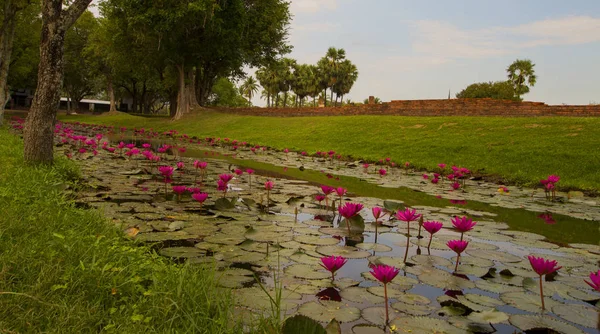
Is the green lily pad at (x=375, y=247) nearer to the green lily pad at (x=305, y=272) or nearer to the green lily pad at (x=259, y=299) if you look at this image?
the green lily pad at (x=305, y=272)

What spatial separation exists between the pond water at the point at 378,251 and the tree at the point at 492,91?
54.2 meters

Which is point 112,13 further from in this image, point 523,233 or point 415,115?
point 523,233

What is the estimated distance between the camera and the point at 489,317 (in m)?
2.61

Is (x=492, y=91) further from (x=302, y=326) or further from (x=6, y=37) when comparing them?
(x=302, y=326)

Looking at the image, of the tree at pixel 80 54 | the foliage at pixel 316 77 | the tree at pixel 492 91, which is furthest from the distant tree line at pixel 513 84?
the tree at pixel 80 54

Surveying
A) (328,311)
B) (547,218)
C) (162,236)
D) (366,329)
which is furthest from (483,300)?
(547,218)

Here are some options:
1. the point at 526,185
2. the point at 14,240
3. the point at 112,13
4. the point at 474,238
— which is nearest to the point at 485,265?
the point at 474,238

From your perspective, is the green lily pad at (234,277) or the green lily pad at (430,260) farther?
the green lily pad at (430,260)

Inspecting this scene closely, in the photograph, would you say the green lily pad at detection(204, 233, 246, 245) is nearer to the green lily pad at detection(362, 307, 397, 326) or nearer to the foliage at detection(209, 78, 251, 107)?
the green lily pad at detection(362, 307, 397, 326)

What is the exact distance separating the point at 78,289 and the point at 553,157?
12.7 meters

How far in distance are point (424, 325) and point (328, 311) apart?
604 millimetres

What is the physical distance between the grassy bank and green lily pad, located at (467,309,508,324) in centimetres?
157

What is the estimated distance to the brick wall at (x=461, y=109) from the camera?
1919cm

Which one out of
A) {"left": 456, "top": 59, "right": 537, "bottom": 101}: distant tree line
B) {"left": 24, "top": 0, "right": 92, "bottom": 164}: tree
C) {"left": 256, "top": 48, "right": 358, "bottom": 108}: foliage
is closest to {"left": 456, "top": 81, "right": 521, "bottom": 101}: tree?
{"left": 456, "top": 59, "right": 537, "bottom": 101}: distant tree line
